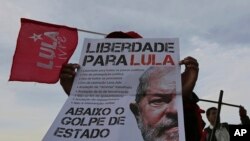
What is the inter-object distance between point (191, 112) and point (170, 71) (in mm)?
326

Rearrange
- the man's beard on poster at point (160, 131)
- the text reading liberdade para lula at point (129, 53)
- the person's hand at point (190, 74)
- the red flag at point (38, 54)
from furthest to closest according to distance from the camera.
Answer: the red flag at point (38, 54), the text reading liberdade para lula at point (129, 53), the person's hand at point (190, 74), the man's beard on poster at point (160, 131)

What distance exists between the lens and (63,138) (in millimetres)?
2766

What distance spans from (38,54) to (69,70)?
1.04 feet

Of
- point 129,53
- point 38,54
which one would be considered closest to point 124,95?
point 129,53

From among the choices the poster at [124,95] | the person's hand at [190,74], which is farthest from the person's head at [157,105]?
the person's hand at [190,74]

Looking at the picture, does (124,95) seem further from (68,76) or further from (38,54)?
(38,54)

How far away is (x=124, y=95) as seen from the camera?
294 cm

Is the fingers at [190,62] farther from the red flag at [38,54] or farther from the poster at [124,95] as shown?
the red flag at [38,54]

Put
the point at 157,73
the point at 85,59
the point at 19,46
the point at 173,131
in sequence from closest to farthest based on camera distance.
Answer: the point at 173,131 → the point at 157,73 → the point at 85,59 → the point at 19,46

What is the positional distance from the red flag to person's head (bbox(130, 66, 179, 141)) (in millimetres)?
676

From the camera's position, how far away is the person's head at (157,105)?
271cm

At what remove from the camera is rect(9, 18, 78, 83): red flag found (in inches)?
130

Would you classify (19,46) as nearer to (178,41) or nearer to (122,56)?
(122,56)

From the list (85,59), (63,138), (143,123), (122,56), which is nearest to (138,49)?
(122,56)
